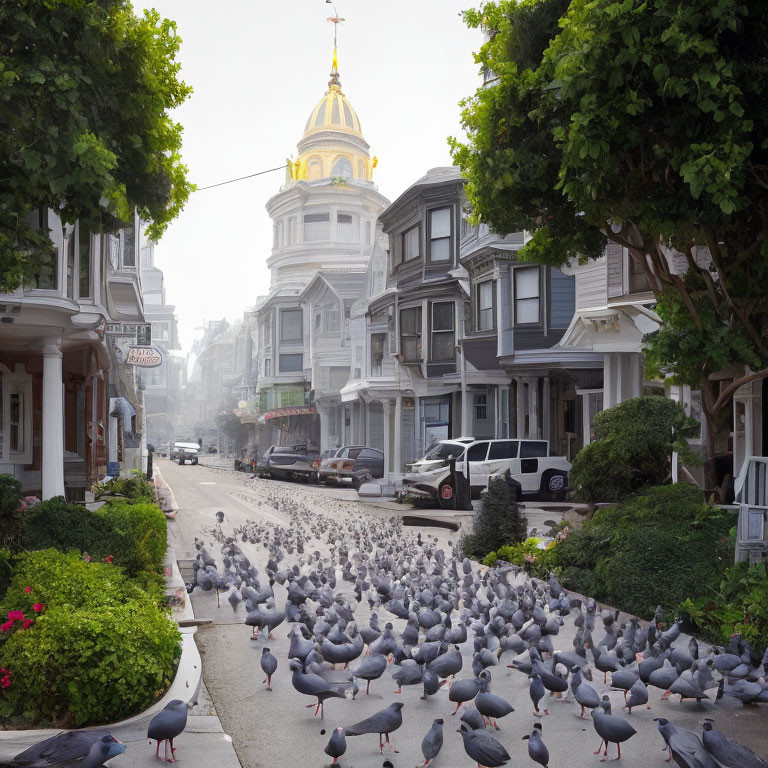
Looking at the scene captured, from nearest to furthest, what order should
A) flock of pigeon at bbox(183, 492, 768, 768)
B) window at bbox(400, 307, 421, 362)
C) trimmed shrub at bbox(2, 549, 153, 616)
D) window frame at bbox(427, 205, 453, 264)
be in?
flock of pigeon at bbox(183, 492, 768, 768), trimmed shrub at bbox(2, 549, 153, 616), window frame at bbox(427, 205, 453, 264), window at bbox(400, 307, 421, 362)

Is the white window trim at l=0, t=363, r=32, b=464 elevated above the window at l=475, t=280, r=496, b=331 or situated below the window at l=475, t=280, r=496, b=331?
below

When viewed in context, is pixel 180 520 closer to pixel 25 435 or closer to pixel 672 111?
pixel 25 435

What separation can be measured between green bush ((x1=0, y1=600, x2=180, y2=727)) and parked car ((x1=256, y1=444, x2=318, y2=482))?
33571 millimetres

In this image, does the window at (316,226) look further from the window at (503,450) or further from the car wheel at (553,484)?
the car wheel at (553,484)

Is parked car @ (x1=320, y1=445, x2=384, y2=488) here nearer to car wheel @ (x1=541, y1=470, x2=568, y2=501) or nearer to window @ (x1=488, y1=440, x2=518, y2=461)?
window @ (x1=488, y1=440, x2=518, y2=461)

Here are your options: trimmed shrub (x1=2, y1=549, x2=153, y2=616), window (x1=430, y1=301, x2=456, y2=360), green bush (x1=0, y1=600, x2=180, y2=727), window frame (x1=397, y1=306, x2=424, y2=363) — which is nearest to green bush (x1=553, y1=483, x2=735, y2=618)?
trimmed shrub (x1=2, y1=549, x2=153, y2=616)

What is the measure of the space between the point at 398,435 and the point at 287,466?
20.9 feet

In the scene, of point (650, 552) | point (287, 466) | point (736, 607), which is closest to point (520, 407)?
point (287, 466)

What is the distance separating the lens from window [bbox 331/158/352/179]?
217 feet

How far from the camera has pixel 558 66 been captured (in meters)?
9.36

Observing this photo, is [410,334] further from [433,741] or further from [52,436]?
[433,741]

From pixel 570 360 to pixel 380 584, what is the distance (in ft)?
56.3

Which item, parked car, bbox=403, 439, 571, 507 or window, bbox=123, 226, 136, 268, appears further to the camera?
parked car, bbox=403, 439, 571, 507

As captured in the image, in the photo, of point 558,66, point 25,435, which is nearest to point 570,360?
point 25,435
